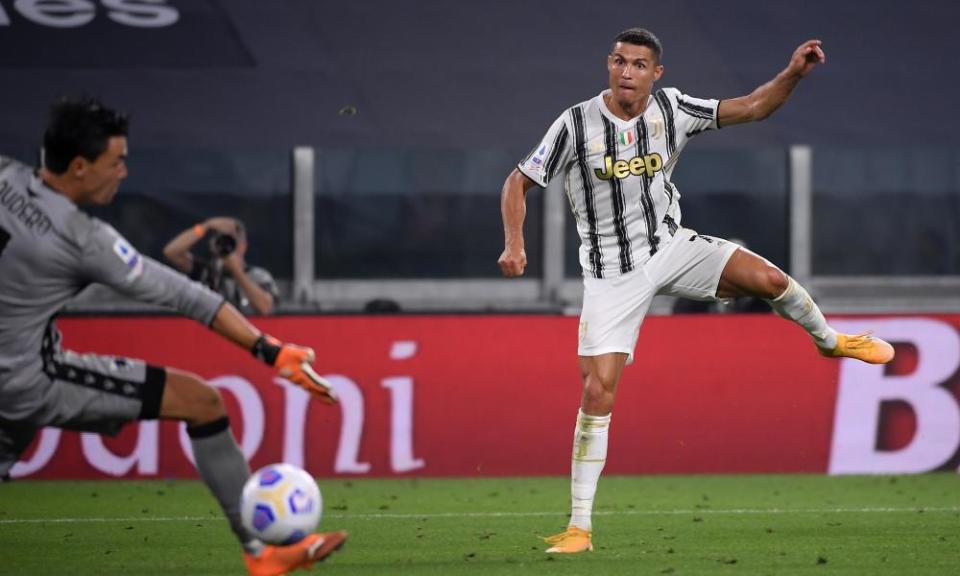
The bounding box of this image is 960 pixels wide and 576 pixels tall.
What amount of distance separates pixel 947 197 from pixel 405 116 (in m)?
4.80

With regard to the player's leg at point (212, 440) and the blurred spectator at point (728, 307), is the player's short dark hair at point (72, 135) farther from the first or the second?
the blurred spectator at point (728, 307)

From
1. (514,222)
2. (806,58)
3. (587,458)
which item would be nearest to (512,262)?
(514,222)

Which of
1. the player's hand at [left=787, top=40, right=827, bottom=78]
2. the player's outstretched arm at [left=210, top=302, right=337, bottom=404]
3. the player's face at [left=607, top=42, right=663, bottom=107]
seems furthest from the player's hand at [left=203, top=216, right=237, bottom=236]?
the player's outstretched arm at [left=210, top=302, right=337, bottom=404]

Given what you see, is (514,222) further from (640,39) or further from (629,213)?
(640,39)

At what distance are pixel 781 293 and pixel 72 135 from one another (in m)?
3.42

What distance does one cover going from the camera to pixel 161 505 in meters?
9.57

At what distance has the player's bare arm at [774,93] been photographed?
7441 mm

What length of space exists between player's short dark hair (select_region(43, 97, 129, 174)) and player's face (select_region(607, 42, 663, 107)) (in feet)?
8.37

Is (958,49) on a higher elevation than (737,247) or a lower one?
higher

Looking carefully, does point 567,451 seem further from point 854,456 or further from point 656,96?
point 656,96

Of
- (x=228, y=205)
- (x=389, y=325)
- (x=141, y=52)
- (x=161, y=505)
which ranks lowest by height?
(x=161, y=505)

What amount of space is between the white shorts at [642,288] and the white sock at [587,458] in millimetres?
310

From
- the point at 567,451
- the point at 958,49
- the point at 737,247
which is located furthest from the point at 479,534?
the point at 958,49

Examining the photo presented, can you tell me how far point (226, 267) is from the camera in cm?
1196
